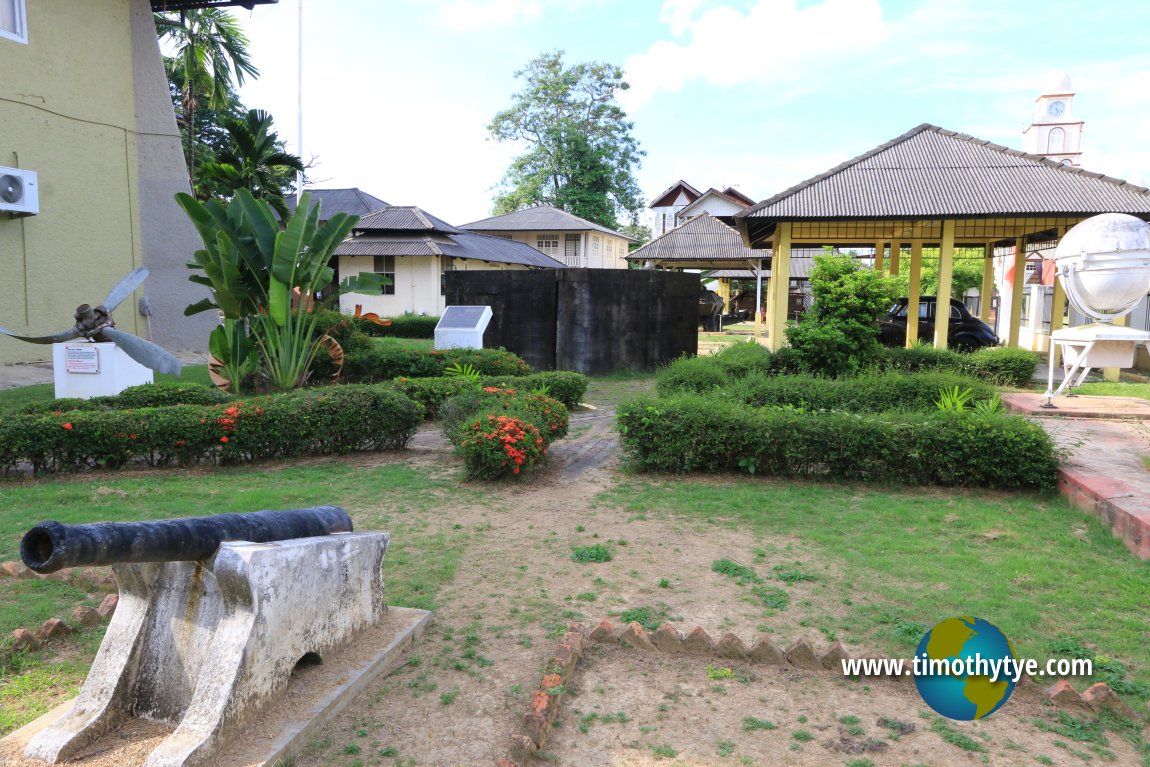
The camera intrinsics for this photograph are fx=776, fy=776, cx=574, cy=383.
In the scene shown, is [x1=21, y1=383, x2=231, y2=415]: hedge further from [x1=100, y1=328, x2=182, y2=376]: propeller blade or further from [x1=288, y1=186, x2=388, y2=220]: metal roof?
[x1=288, y1=186, x2=388, y2=220]: metal roof

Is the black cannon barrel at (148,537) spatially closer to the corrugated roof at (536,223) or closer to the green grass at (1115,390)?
the green grass at (1115,390)

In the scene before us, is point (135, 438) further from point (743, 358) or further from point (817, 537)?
point (743, 358)

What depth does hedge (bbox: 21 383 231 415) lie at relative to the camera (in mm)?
8594

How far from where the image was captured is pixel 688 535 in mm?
5910

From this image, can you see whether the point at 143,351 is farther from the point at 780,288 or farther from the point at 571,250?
the point at 571,250

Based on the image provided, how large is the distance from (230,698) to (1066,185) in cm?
1672

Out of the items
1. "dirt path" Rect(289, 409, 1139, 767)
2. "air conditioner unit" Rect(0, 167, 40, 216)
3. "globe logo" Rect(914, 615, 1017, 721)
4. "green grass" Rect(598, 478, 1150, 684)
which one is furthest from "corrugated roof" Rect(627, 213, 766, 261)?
"globe logo" Rect(914, 615, 1017, 721)

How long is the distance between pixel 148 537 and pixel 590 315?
14.0m

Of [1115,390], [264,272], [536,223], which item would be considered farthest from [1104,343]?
[536,223]

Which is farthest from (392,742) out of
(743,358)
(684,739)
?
(743,358)

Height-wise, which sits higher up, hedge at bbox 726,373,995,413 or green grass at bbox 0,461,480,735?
hedge at bbox 726,373,995,413

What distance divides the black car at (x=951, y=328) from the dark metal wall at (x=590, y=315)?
4.82 metres

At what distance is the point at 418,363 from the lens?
12.9m

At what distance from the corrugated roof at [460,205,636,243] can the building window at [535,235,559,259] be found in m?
0.98
